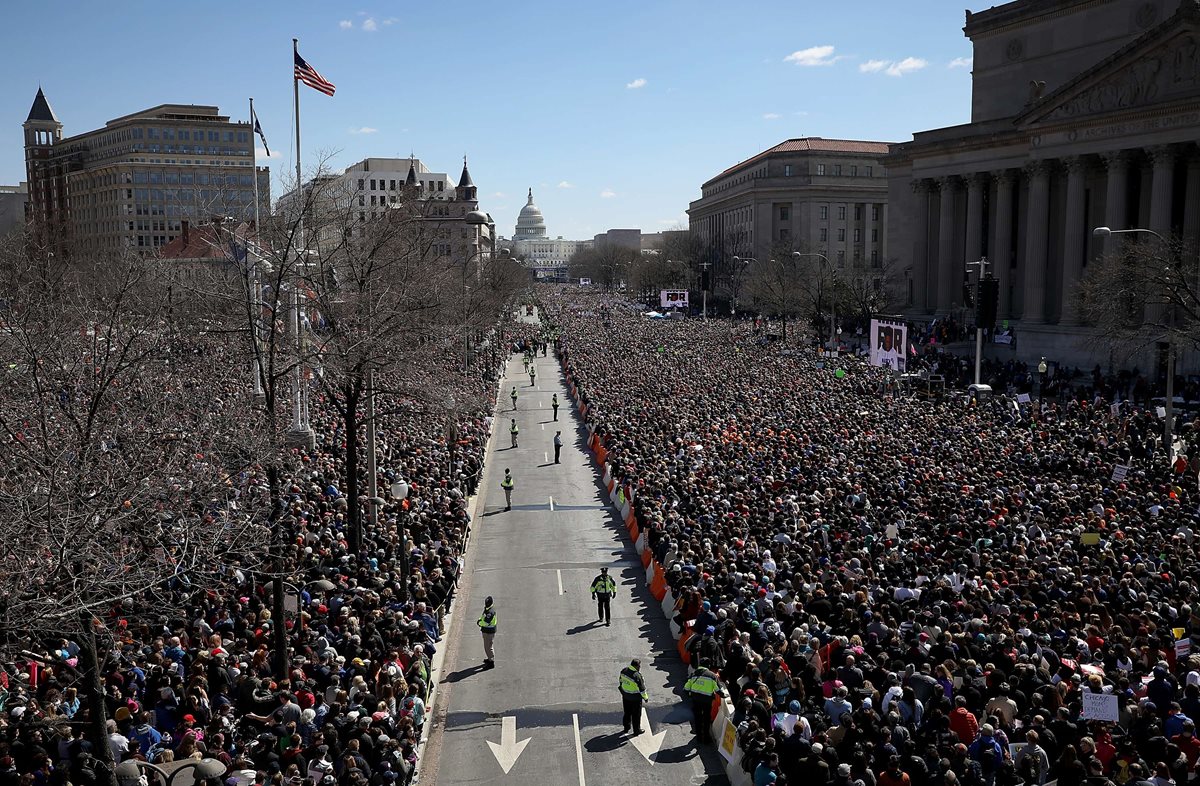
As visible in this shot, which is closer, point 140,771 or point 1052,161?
point 140,771

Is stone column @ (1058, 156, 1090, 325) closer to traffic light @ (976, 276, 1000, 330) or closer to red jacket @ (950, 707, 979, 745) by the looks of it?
traffic light @ (976, 276, 1000, 330)

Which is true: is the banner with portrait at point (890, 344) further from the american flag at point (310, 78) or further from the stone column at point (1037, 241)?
the american flag at point (310, 78)

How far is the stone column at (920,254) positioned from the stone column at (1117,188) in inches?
830

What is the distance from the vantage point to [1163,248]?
1623 inches

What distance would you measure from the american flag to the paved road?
1241cm

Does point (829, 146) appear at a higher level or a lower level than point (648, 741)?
higher

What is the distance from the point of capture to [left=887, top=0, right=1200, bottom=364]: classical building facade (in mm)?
50500

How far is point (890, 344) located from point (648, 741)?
105ft

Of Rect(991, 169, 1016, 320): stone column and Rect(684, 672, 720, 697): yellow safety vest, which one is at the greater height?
Rect(991, 169, 1016, 320): stone column

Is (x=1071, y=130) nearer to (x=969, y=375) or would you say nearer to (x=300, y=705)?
(x=969, y=375)

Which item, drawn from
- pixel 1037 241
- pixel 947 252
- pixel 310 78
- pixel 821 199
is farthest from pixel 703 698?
pixel 821 199

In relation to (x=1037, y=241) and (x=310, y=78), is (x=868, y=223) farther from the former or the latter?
(x=310, y=78)

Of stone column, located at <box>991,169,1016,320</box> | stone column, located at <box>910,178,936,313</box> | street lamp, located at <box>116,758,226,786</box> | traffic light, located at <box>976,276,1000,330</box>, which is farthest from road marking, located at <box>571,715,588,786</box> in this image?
stone column, located at <box>910,178,936,313</box>

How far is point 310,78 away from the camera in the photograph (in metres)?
26.5
